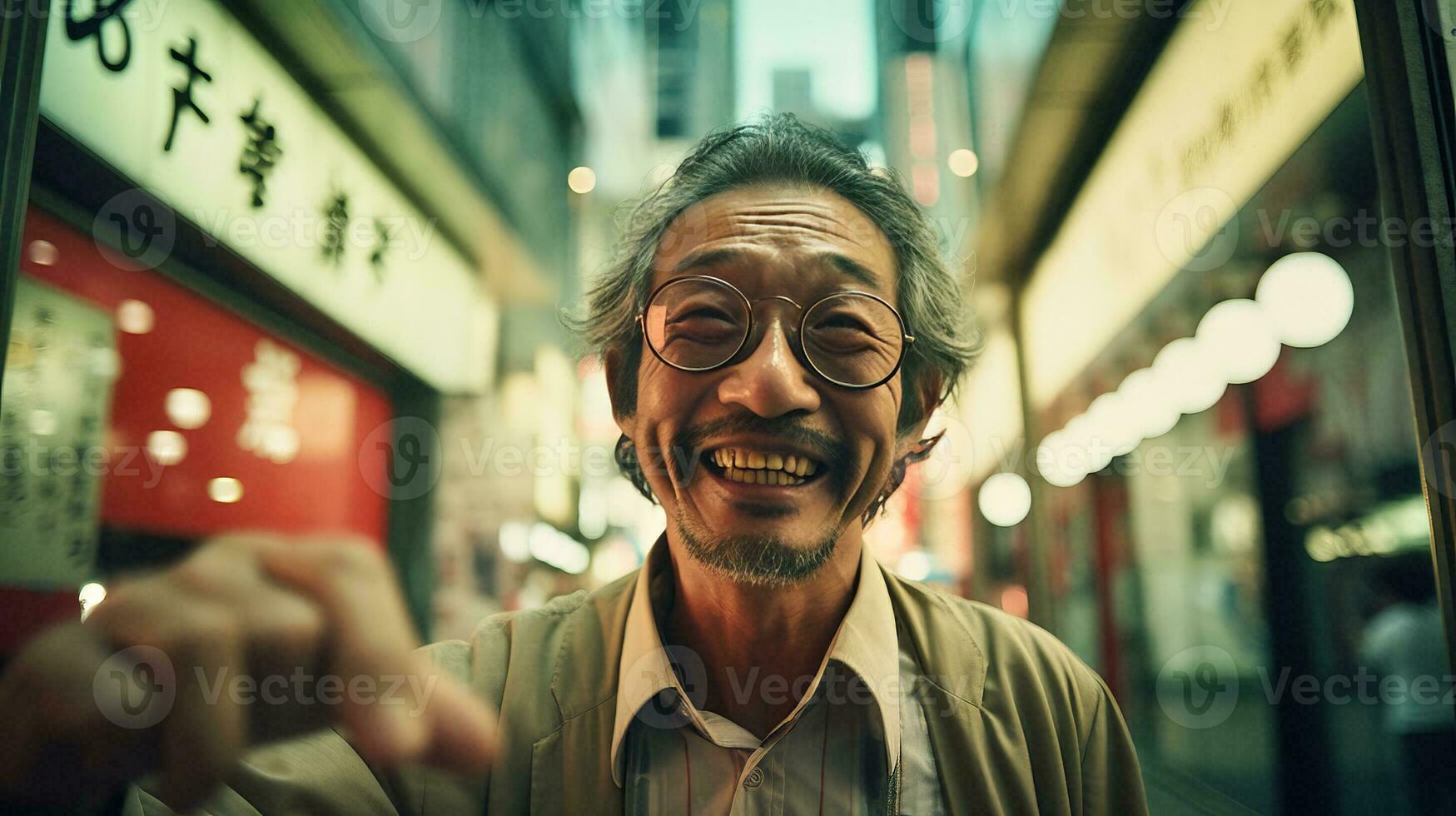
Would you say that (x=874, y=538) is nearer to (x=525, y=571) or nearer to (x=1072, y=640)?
(x=1072, y=640)

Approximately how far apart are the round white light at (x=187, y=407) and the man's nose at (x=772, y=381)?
0.87 meters

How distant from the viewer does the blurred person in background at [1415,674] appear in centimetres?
108

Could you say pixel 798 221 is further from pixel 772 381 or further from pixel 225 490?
pixel 225 490

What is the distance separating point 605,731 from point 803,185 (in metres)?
0.88

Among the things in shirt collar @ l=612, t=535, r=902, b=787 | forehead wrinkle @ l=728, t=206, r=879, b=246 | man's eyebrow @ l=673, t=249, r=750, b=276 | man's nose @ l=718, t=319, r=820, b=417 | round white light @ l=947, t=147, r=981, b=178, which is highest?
round white light @ l=947, t=147, r=981, b=178

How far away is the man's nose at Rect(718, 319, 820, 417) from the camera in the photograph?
3.54 ft

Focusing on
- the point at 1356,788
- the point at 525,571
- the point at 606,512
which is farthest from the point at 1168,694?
the point at 606,512

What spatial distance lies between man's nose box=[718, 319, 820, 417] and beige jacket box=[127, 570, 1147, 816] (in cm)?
41

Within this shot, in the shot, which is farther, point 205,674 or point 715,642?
point 715,642

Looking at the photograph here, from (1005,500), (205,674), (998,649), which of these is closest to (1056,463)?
(1005,500)

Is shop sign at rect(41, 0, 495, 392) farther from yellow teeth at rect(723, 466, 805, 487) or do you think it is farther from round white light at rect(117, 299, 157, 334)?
yellow teeth at rect(723, 466, 805, 487)

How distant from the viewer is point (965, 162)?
1729 mm

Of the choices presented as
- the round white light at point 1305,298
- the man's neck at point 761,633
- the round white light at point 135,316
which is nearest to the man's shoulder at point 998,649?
the man's neck at point 761,633

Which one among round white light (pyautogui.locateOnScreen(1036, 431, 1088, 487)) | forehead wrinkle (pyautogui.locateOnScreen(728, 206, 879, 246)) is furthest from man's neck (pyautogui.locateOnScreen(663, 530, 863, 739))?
round white light (pyautogui.locateOnScreen(1036, 431, 1088, 487))
